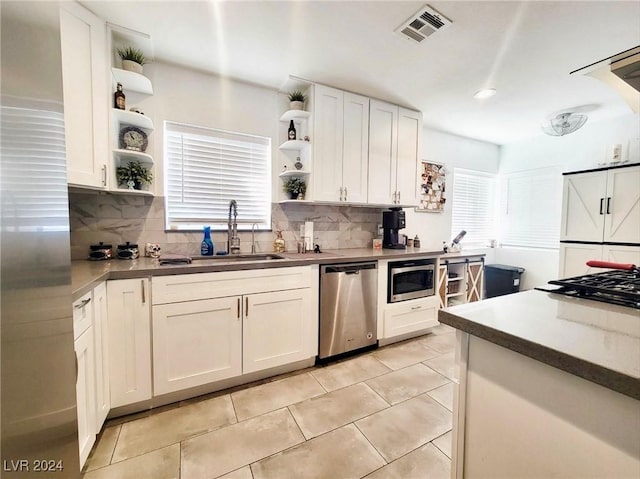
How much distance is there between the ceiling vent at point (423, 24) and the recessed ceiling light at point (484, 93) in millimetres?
1175

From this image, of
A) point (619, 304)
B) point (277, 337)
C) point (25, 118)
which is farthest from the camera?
point (277, 337)

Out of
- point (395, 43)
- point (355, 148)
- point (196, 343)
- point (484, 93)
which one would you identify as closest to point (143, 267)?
point (196, 343)

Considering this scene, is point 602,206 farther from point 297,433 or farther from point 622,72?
point 297,433

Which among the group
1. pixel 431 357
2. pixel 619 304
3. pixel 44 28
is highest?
pixel 44 28

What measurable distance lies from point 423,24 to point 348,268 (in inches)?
73.1

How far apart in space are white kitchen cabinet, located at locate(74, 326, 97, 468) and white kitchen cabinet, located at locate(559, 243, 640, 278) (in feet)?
14.6

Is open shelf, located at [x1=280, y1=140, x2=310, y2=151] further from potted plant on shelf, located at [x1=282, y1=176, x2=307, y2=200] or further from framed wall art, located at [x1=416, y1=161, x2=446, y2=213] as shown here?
framed wall art, located at [x1=416, y1=161, x2=446, y2=213]

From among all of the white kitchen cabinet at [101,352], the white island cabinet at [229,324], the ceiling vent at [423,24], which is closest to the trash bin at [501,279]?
the white island cabinet at [229,324]

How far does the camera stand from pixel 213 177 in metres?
2.51

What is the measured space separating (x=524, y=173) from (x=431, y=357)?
3481mm

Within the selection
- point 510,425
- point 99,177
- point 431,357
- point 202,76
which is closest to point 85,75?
point 99,177

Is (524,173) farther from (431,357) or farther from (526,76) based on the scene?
(431,357)

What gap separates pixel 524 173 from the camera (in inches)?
165

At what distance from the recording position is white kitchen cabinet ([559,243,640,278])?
2838 millimetres
